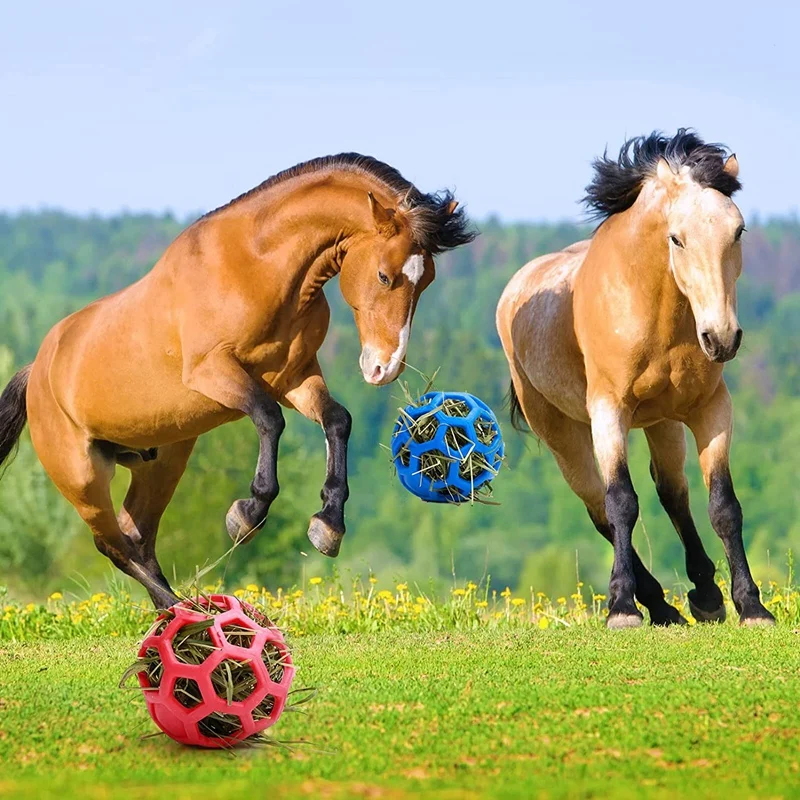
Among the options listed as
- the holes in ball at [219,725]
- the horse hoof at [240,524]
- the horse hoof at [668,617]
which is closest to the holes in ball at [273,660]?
the holes in ball at [219,725]

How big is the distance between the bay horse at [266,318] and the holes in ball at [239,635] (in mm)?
2193

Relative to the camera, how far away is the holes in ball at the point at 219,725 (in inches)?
207

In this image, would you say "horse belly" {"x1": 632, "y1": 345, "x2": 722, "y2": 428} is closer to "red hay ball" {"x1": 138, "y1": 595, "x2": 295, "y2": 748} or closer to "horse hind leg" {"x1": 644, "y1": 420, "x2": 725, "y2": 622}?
"horse hind leg" {"x1": 644, "y1": 420, "x2": 725, "y2": 622}

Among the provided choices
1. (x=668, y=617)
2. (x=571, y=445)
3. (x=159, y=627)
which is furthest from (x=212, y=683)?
(x=571, y=445)

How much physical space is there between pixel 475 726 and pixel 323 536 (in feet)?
7.76

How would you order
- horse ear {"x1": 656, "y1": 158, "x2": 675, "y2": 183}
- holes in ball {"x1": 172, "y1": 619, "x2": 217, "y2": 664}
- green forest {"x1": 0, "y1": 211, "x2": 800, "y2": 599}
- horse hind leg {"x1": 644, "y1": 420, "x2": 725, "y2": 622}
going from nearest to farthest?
holes in ball {"x1": 172, "y1": 619, "x2": 217, "y2": 664}, horse ear {"x1": 656, "y1": 158, "x2": 675, "y2": 183}, horse hind leg {"x1": 644, "y1": 420, "x2": 725, "y2": 622}, green forest {"x1": 0, "y1": 211, "x2": 800, "y2": 599}

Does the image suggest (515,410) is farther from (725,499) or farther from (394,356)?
(394,356)

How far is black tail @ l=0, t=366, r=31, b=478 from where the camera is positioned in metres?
10.2

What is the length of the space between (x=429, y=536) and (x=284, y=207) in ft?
280

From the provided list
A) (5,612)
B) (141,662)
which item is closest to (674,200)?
(141,662)

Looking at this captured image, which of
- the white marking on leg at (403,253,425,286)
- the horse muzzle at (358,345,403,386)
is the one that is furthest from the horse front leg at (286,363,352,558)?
the white marking on leg at (403,253,425,286)

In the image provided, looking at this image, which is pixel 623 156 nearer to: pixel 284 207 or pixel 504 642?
pixel 284 207

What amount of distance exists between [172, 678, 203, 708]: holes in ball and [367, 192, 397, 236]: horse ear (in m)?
3.50

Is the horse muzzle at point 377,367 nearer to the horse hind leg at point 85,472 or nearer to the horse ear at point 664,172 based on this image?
the horse ear at point 664,172
